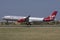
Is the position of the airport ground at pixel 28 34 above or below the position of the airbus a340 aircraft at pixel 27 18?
below

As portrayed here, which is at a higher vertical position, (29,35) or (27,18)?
(27,18)

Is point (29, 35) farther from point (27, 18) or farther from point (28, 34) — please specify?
point (27, 18)

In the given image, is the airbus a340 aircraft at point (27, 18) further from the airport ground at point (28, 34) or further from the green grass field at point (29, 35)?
the green grass field at point (29, 35)

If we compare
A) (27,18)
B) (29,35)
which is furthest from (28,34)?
(27,18)

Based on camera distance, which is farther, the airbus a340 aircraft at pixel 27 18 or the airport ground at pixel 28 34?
the airbus a340 aircraft at pixel 27 18

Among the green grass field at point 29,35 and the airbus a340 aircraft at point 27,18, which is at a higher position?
the airbus a340 aircraft at point 27,18

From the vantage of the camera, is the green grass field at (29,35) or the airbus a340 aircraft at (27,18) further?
the airbus a340 aircraft at (27,18)

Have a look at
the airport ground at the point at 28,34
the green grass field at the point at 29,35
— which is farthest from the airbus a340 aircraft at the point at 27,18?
the green grass field at the point at 29,35

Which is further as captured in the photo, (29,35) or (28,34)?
(28,34)

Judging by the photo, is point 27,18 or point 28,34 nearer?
point 28,34

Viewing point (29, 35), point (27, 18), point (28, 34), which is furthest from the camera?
point (27, 18)

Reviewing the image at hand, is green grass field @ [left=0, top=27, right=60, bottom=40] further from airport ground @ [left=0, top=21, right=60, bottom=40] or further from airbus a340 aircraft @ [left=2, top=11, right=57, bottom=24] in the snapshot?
airbus a340 aircraft @ [left=2, top=11, right=57, bottom=24]

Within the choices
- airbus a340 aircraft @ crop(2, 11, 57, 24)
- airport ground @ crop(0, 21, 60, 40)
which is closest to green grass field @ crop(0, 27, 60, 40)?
airport ground @ crop(0, 21, 60, 40)

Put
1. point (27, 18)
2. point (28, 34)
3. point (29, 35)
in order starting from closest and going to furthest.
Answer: point (29, 35)
point (28, 34)
point (27, 18)
